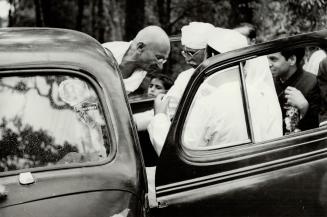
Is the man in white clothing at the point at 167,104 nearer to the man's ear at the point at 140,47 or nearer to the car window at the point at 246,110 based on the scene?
the car window at the point at 246,110

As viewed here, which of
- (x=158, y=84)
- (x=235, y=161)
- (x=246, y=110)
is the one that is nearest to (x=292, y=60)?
(x=246, y=110)

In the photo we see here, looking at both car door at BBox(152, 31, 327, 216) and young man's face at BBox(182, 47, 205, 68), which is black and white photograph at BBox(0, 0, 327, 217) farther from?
Answer: young man's face at BBox(182, 47, 205, 68)

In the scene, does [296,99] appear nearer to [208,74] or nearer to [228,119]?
[228,119]

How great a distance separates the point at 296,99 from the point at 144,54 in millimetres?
1598

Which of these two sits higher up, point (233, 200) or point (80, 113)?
point (80, 113)

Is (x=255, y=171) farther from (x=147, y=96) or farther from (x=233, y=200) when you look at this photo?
(x=147, y=96)

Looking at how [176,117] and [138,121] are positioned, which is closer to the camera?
[176,117]

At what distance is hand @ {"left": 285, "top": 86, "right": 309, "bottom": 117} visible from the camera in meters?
3.64

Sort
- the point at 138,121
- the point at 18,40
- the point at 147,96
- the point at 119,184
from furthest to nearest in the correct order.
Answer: the point at 147,96 < the point at 138,121 < the point at 18,40 < the point at 119,184

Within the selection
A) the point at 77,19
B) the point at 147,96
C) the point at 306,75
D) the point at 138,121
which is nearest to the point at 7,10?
the point at 77,19

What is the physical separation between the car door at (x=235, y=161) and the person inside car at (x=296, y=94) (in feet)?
0.52

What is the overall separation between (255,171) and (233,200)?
0.21 metres

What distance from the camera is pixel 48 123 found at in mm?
3002

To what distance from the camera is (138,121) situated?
4.83m
